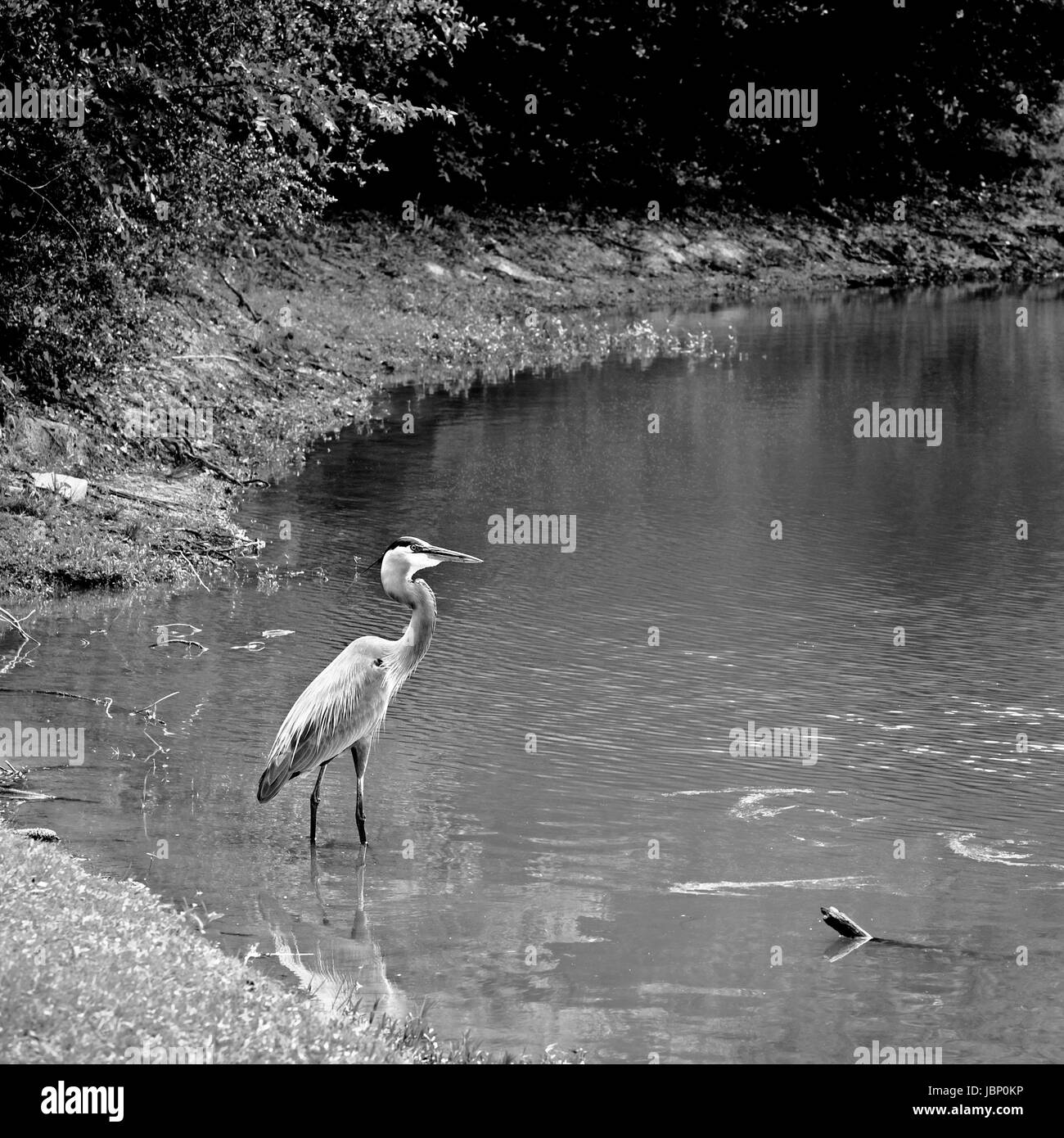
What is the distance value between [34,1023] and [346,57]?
60.3 feet

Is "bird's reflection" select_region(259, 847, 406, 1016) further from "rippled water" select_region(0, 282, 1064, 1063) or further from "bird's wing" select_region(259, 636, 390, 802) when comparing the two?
"bird's wing" select_region(259, 636, 390, 802)

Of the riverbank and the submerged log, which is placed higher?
the riverbank

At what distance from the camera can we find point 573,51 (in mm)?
48344

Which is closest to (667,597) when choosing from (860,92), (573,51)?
(573,51)

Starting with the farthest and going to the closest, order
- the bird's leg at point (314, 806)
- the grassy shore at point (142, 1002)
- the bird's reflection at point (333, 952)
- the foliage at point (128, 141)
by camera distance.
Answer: the foliage at point (128, 141) < the bird's leg at point (314, 806) < the bird's reflection at point (333, 952) < the grassy shore at point (142, 1002)

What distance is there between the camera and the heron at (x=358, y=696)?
36.1 ft

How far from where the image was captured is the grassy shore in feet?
22.0

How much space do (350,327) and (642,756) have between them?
72.1 ft

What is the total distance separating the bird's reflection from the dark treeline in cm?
986

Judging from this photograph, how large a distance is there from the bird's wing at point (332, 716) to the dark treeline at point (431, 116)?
26.9ft

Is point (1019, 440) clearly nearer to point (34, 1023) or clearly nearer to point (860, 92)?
point (34, 1023)

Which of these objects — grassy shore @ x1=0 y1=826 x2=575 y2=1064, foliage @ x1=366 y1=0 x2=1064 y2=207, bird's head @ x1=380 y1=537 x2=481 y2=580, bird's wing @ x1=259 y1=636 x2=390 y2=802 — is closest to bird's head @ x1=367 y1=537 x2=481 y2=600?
bird's head @ x1=380 y1=537 x2=481 y2=580

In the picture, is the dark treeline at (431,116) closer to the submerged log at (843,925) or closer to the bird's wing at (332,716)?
the bird's wing at (332,716)

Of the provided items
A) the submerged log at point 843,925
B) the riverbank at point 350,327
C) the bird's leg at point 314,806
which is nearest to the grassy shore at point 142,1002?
the bird's leg at point 314,806
